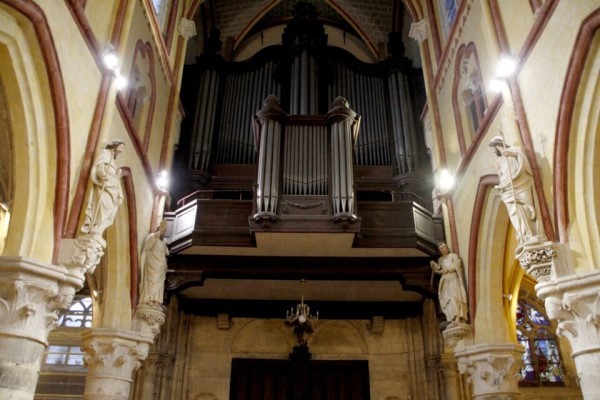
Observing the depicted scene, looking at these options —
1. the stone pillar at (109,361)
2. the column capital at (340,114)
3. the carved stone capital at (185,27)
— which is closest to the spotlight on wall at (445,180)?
the column capital at (340,114)

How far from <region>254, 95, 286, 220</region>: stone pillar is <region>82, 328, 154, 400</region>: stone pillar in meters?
3.04

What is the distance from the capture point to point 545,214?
641cm

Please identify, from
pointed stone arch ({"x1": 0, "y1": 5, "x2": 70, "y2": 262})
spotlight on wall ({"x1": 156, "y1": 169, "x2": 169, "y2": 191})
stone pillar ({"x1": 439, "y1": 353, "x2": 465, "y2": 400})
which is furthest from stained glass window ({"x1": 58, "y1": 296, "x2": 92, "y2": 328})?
stone pillar ({"x1": 439, "y1": 353, "x2": 465, "y2": 400})

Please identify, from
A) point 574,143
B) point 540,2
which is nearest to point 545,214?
point 574,143

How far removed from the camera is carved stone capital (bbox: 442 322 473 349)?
924cm

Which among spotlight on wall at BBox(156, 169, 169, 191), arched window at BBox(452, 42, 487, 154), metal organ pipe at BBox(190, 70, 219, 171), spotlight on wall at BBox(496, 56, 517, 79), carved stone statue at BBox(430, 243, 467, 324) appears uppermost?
metal organ pipe at BBox(190, 70, 219, 171)

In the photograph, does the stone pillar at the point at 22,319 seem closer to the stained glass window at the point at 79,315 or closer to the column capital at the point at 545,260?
the column capital at the point at 545,260

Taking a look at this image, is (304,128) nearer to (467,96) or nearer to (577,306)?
(467,96)

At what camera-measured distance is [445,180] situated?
11203 mm

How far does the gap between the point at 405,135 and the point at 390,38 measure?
443 centimetres

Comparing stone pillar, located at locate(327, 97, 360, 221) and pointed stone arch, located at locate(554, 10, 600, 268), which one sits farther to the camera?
stone pillar, located at locate(327, 97, 360, 221)

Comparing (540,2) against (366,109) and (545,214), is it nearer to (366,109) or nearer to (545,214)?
(545,214)

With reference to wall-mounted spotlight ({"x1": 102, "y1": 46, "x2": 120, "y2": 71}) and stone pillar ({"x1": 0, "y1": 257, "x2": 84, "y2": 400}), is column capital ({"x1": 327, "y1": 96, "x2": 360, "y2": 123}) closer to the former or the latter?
wall-mounted spotlight ({"x1": 102, "y1": 46, "x2": 120, "y2": 71})

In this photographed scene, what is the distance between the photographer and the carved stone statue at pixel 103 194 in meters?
6.75
